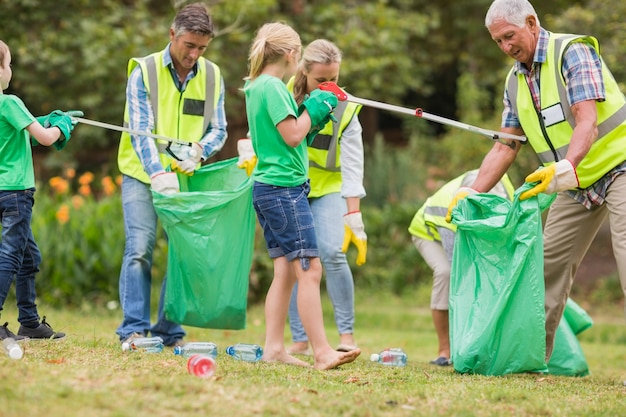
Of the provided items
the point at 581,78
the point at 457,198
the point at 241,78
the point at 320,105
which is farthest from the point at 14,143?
the point at 241,78

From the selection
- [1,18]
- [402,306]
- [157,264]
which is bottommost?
[402,306]

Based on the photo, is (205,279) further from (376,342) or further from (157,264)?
(157,264)

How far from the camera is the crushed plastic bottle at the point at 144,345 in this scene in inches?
179

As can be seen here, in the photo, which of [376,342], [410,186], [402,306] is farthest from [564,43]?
[410,186]

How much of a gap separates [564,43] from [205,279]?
2201 mm

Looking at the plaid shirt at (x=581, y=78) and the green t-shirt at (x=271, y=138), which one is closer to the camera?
the green t-shirt at (x=271, y=138)

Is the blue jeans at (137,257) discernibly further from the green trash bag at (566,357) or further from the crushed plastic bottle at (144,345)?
the green trash bag at (566,357)

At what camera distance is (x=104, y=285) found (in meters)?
8.37

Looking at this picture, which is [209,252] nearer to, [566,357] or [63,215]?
[566,357]

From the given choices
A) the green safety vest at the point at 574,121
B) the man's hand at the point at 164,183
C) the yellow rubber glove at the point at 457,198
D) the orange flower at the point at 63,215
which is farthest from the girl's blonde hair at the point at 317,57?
the orange flower at the point at 63,215

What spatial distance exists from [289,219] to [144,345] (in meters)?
1.03

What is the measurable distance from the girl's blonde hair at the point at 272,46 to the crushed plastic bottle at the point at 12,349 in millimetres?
1668

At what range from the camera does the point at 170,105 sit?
512 cm

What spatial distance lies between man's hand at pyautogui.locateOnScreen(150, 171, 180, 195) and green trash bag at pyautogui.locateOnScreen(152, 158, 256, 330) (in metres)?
0.04
